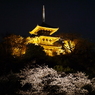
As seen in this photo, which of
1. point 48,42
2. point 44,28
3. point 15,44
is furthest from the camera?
point 44,28

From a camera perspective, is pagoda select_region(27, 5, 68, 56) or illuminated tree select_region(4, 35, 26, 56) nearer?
illuminated tree select_region(4, 35, 26, 56)

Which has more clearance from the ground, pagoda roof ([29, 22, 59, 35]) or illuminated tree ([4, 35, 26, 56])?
pagoda roof ([29, 22, 59, 35])

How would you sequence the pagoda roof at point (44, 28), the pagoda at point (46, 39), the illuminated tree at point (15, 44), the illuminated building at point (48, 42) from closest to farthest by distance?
the illuminated tree at point (15, 44) < the illuminated building at point (48, 42) < the pagoda at point (46, 39) < the pagoda roof at point (44, 28)

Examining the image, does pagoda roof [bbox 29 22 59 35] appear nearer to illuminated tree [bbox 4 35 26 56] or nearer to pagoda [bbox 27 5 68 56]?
pagoda [bbox 27 5 68 56]

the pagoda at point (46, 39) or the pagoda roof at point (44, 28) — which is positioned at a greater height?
the pagoda roof at point (44, 28)

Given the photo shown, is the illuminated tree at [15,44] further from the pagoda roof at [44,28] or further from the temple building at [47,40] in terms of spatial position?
the pagoda roof at [44,28]

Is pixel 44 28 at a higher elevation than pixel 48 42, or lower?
higher

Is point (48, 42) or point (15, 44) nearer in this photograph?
point (15, 44)

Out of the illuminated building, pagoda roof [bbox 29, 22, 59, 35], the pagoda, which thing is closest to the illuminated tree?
the illuminated building

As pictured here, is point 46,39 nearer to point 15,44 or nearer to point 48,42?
point 48,42

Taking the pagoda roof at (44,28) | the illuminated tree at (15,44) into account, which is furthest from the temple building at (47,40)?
the illuminated tree at (15,44)

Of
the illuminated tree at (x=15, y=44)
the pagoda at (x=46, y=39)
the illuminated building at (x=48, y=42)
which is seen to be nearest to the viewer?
the illuminated tree at (x=15, y=44)

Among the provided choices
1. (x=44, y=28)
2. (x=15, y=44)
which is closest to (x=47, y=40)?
(x=44, y=28)

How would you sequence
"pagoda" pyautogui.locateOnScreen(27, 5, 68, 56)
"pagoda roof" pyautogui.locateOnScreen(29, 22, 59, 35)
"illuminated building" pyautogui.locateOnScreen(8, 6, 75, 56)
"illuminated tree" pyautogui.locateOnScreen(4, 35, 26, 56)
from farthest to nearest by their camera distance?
"pagoda roof" pyautogui.locateOnScreen(29, 22, 59, 35) < "pagoda" pyautogui.locateOnScreen(27, 5, 68, 56) < "illuminated building" pyautogui.locateOnScreen(8, 6, 75, 56) < "illuminated tree" pyautogui.locateOnScreen(4, 35, 26, 56)
